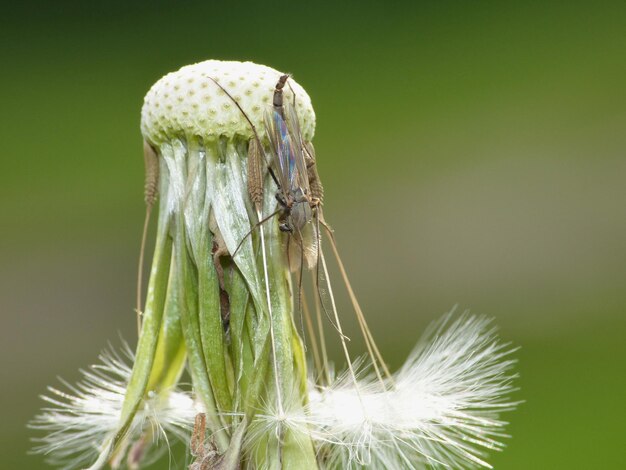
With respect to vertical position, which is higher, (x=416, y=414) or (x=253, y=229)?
(x=253, y=229)

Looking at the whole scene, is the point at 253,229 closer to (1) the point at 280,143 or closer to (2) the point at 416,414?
(1) the point at 280,143

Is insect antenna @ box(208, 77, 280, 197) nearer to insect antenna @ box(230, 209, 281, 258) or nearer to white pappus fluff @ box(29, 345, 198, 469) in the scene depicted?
insect antenna @ box(230, 209, 281, 258)

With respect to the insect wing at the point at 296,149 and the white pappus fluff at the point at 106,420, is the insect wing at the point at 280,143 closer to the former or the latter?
the insect wing at the point at 296,149

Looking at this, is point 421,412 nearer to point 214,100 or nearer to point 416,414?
point 416,414

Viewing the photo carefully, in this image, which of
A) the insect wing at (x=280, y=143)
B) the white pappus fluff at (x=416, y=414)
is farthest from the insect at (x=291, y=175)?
the white pappus fluff at (x=416, y=414)

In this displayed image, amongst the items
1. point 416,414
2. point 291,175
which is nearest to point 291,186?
point 291,175
